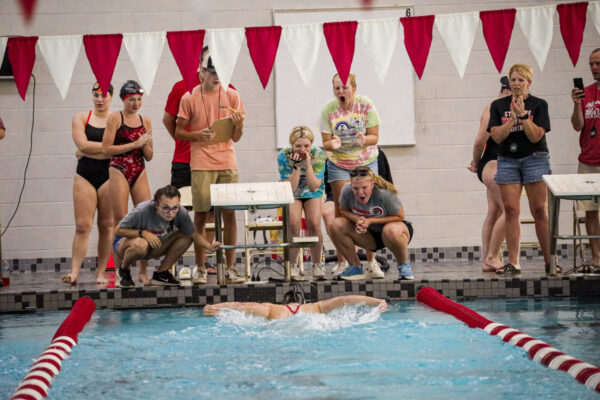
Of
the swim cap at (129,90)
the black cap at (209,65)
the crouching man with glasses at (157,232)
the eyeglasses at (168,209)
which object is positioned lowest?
the crouching man with glasses at (157,232)

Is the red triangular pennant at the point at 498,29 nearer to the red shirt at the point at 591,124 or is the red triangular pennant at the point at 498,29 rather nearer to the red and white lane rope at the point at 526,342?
the red shirt at the point at 591,124

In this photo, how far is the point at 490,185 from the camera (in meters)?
7.96

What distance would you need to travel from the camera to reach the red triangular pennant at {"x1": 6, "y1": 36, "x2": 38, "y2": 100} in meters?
7.64

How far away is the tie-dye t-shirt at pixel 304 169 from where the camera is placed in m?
7.52

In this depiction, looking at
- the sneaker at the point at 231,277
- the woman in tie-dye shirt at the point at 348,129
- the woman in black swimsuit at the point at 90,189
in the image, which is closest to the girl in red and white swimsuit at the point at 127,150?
the woman in black swimsuit at the point at 90,189

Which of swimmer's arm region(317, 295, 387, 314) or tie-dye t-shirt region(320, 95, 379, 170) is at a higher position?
tie-dye t-shirt region(320, 95, 379, 170)

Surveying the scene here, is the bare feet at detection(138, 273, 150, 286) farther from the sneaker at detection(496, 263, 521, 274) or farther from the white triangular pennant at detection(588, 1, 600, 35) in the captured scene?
the white triangular pennant at detection(588, 1, 600, 35)

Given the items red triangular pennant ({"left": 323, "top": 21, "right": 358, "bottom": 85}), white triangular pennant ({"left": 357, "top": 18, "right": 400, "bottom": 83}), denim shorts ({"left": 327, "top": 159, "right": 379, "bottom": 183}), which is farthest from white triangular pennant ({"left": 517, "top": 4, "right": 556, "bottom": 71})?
denim shorts ({"left": 327, "top": 159, "right": 379, "bottom": 183})

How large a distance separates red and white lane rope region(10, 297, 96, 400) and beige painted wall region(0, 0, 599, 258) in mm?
4084

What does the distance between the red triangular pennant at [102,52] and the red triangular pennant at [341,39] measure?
1.90 metres

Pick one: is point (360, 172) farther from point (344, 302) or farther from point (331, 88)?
point (331, 88)

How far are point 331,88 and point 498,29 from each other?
11.1ft

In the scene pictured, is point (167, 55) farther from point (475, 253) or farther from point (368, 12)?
point (475, 253)

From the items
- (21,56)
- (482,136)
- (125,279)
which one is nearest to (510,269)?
(482,136)
